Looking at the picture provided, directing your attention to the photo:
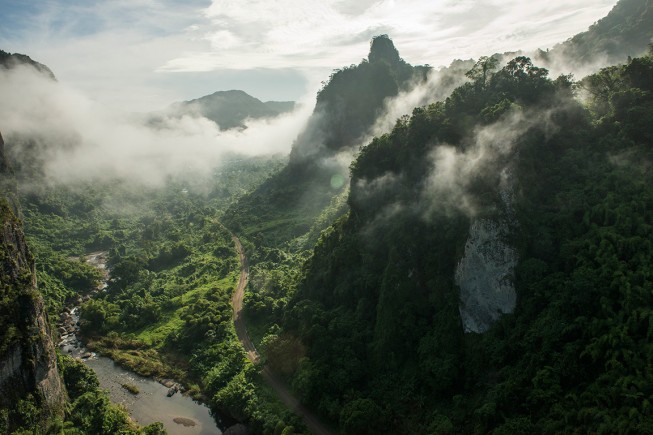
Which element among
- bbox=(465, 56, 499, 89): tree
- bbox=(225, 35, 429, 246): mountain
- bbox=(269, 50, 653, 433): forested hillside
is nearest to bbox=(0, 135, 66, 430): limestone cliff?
bbox=(269, 50, 653, 433): forested hillside

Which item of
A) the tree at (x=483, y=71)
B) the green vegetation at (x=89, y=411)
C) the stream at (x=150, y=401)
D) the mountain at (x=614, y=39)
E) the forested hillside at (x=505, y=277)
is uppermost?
the mountain at (x=614, y=39)

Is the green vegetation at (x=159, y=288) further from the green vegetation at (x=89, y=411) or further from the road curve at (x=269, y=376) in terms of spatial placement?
the green vegetation at (x=89, y=411)

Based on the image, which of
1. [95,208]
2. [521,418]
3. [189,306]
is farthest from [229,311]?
[95,208]

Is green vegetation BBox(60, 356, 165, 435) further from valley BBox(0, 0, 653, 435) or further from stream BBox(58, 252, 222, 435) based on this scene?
stream BBox(58, 252, 222, 435)

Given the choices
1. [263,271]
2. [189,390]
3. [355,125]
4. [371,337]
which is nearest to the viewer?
[371,337]

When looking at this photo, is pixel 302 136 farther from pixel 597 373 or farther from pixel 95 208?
pixel 597 373

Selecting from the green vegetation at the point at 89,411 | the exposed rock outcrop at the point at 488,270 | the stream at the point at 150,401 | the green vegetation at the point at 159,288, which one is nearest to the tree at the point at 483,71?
the exposed rock outcrop at the point at 488,270

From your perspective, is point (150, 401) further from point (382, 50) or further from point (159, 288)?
point (382, 50)

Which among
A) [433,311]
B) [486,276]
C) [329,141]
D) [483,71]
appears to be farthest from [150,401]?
[329,141]
